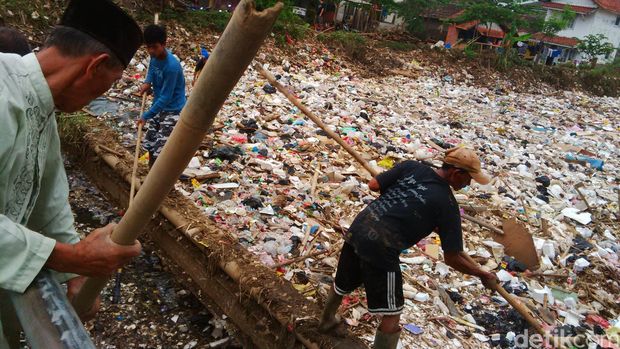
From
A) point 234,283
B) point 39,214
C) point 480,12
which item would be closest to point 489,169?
point 234,283

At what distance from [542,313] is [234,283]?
3.10m

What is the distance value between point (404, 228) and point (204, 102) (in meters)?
2.20

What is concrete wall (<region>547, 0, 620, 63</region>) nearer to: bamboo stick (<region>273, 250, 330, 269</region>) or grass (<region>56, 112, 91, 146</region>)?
bamboo stick (<region>273, 250, 330, 269</region>)

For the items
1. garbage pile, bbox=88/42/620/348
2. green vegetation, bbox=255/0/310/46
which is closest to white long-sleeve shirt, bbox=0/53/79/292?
garbage pile, bbox=88/42/620/348

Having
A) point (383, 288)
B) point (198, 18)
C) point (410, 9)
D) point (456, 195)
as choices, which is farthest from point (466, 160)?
point (410, 9)

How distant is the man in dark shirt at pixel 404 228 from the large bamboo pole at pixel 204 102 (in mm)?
1916

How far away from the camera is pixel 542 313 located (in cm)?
425

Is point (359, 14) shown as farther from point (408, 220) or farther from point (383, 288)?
point (383, 288)

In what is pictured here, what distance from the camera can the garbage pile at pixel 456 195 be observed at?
4.08 m

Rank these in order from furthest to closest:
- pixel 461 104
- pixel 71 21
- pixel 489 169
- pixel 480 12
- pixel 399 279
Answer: pixel 480 12, pixel 461 104, pixel 489 169, pixel 399 279, pixel 71 21

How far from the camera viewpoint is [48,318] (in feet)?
2.84

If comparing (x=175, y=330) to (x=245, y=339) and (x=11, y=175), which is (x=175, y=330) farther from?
(x=11, y=175)

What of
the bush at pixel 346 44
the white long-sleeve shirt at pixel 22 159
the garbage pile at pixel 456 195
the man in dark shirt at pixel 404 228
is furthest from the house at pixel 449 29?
the white long-sleeve shirt at pixel 22 159

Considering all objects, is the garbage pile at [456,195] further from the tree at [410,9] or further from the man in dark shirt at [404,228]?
the tree at [410,9]
